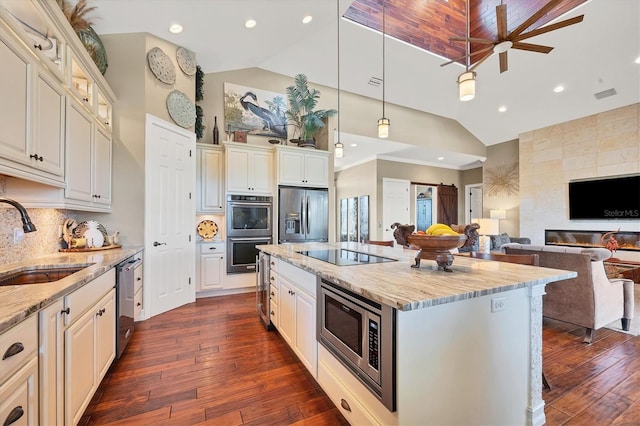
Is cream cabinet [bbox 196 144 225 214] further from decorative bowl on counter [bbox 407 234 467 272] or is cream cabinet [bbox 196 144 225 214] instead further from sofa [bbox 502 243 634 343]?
sofa [bbox 502 243 634 343]

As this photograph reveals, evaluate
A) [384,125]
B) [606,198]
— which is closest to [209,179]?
[384,125]

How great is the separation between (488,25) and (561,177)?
3807 millimetres

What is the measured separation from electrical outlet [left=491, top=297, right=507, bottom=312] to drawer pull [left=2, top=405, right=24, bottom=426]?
205cm

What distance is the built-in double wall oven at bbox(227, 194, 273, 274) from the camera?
173 inches

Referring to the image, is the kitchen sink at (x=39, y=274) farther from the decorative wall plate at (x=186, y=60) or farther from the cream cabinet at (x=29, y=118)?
the decorative wall plate at (x=186, y=60)

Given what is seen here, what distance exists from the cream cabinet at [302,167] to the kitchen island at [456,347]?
3.09 m

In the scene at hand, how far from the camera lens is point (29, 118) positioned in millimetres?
1701

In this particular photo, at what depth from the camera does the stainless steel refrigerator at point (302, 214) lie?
4625 mm

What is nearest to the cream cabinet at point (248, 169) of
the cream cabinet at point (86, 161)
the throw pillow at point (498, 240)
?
the cream cabinet at point (86, 161)

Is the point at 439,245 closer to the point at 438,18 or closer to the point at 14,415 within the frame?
A: the point at 14,415

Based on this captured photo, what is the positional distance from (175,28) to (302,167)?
251 centimetres

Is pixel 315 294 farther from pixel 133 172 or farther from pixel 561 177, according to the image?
pixel 561 177

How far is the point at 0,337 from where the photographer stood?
3.04ft

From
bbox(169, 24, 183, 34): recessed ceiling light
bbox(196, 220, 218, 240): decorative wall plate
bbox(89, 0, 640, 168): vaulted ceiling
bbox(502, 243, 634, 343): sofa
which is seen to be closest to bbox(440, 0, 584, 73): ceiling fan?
bbox(89, 0, 640, 168): vaulted ceiling
